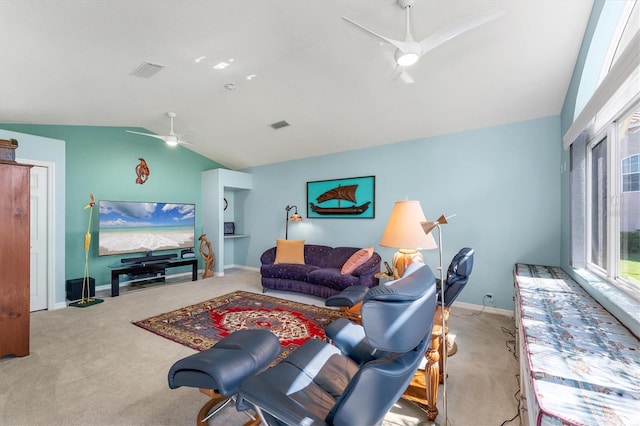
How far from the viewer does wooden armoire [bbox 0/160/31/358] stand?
8.06ft

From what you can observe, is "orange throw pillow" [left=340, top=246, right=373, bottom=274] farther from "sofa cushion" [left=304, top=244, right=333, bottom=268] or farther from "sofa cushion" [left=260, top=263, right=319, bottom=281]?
"sofa cushion" [left=304, top=244, right=333, bottom=268]

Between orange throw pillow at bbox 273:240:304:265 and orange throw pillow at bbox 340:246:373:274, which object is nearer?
orange throw pillow at bbox 340:246:373:274

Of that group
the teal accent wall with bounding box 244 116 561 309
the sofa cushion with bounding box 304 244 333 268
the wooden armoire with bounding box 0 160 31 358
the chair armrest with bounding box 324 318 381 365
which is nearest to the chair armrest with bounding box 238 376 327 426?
the chair armrest with bounding box 324 318 381 365

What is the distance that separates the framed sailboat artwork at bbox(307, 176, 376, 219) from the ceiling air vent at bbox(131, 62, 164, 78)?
317 centimetres

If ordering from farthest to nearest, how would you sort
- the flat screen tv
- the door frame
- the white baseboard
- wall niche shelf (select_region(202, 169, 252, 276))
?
wall niche shelf (select_region(202, 169, 252, 276)) → the flat screen tv → the door frame → the white baseboard

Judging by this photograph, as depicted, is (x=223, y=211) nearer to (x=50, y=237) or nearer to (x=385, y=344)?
(x=50, y=237)

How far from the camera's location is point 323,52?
2949 mm

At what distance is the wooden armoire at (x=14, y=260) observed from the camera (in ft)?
8.06

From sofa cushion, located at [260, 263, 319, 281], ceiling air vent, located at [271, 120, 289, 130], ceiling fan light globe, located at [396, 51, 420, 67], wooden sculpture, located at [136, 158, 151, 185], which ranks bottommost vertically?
sofa cushion, located at [260, 263, 319, 281]

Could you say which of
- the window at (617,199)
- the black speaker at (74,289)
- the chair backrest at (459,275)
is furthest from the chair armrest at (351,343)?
the black speaker at (74,289)

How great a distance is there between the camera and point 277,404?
3.60ft

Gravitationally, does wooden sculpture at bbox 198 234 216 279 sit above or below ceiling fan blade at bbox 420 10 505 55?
below

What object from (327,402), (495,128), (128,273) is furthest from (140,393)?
(495,128)

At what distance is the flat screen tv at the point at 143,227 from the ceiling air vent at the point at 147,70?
2643 millimetres
